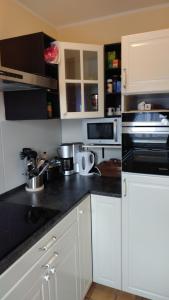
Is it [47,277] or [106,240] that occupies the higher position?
[47,277]

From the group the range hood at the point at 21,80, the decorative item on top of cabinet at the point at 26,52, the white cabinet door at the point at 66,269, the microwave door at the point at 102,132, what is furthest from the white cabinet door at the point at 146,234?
the decorative item on top of cabinet at the point at 26,52

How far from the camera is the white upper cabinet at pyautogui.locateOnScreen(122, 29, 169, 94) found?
1.46 metres

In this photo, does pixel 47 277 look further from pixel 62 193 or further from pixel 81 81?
pixel 81 81

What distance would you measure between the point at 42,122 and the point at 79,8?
105cm

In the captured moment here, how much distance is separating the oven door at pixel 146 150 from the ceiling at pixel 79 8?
3.71ft

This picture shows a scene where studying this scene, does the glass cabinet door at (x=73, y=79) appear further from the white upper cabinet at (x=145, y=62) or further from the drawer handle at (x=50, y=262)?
the drawer handle at (x=50, y=262)

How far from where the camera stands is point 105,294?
71.4 inches

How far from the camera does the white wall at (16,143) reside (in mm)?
1648

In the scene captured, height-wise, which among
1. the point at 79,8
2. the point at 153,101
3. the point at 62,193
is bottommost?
the point at 62,193

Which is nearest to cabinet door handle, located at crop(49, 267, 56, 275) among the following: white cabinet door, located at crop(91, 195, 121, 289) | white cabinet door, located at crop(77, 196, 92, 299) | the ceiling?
white cabinet door, located at crop(77, 196, 92, 299)

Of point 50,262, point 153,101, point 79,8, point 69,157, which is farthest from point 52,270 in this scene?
point 79,8

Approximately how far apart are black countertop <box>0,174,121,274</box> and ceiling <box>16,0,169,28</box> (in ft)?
4.91

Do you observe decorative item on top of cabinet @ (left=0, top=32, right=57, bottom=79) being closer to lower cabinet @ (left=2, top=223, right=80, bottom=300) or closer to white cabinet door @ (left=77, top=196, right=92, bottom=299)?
white cabinet door @ (left=77, top=196, right=92, bottom=299)

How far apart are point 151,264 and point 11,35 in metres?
2.05
